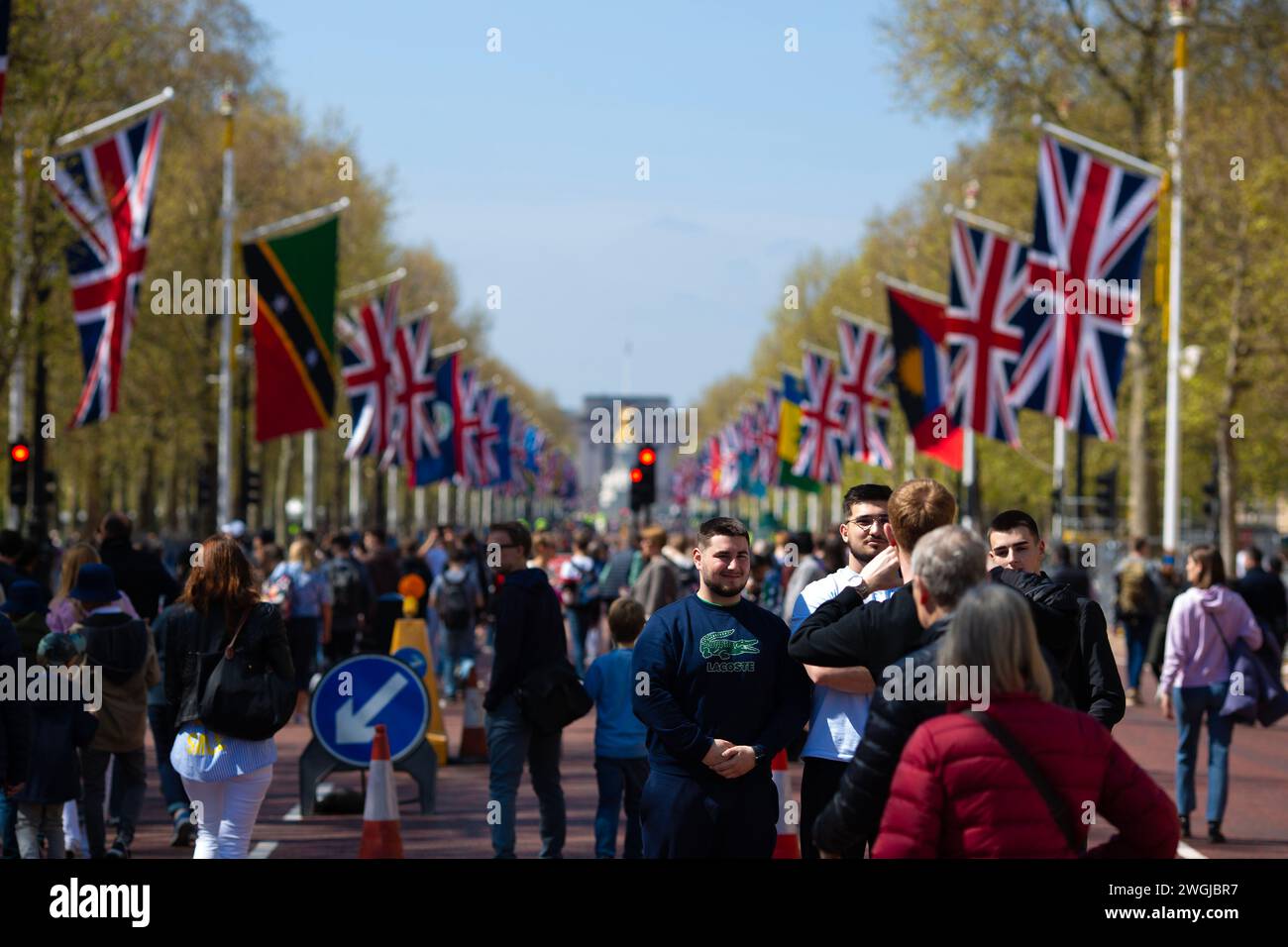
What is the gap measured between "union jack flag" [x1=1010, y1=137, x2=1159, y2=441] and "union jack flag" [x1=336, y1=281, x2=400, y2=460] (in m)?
13.8

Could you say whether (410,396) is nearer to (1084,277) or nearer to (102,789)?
(1084,277)

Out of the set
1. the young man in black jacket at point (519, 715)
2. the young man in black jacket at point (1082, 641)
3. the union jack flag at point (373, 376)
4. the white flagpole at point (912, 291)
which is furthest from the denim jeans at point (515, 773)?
the union jack flag at point (373, 376)

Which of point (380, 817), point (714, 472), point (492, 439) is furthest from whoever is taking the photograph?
point (714, 472)

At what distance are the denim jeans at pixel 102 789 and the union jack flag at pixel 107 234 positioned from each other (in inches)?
548

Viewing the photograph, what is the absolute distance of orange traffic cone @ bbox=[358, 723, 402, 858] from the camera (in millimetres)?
9633

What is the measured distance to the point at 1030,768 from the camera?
4660 millimetres

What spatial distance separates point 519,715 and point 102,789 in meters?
2.19

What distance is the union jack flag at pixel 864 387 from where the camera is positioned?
44.4 meters

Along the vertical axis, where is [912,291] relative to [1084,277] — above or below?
above

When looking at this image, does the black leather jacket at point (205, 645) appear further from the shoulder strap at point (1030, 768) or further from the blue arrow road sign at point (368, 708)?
the shoulder strap at point (1030, 768)

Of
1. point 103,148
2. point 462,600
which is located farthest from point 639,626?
point 103,148

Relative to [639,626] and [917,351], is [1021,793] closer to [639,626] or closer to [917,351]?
[639,626]
